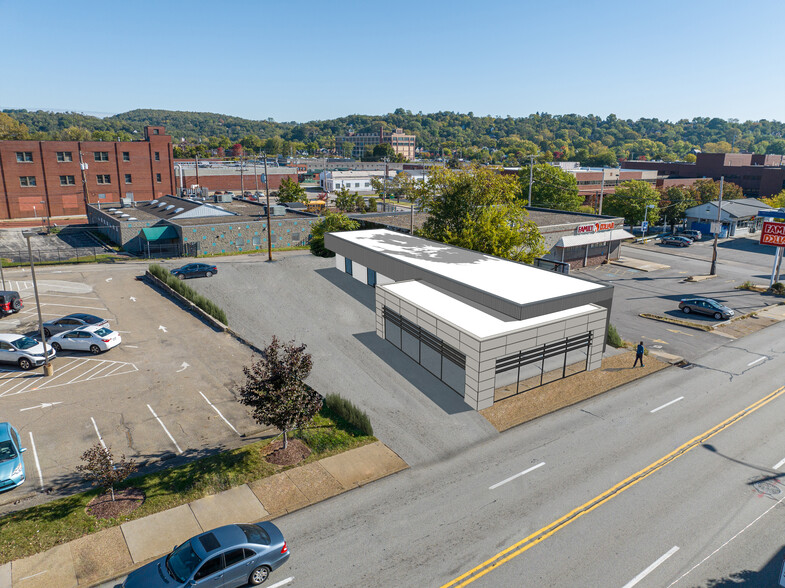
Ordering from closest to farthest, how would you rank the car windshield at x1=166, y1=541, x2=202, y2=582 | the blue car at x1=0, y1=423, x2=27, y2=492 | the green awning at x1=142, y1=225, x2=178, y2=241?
1. the car windshield at x1=166, y1=541, x2=202, y2=582
2. the blue car at x1=0, y1=423, x2=27, y2=492
3. the green awning at x1=142, y1=225, x2=178, y2=241

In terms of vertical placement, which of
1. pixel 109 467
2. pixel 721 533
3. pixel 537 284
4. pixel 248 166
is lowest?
pixel 721 533

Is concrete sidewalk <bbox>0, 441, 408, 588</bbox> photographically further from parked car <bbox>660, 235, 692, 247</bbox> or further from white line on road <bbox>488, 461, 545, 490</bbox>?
parked car <bbox>660, 235, 692, 247</bbox>

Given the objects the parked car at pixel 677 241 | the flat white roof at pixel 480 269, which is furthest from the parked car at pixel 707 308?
the parked car at pixel 677 241

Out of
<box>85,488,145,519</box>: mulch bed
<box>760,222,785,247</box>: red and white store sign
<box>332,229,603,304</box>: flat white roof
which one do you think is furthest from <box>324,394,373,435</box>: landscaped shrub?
<box>760,222,785,247</box>: red and white store sign

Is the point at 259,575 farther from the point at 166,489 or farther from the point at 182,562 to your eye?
the point at 166,489

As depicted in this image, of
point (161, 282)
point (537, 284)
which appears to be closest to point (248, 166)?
point (161, 282)

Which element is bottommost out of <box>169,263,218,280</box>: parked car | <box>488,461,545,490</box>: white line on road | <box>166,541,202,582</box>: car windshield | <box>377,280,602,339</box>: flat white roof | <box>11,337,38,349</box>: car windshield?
<box>488,461,545,490</box>: white line on road

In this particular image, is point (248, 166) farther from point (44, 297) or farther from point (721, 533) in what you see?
point (721, 533)

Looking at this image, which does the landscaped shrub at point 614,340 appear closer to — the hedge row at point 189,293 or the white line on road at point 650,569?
the white line on road at point 650,569
